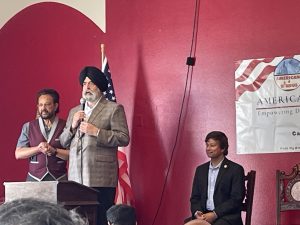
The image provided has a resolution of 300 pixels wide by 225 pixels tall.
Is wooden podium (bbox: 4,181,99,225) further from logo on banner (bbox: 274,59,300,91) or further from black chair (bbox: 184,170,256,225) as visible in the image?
logo on banner (bbox: 274,59,300,91)

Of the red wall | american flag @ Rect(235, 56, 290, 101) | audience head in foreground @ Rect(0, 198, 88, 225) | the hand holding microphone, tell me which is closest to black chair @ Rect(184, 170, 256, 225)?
the red wall

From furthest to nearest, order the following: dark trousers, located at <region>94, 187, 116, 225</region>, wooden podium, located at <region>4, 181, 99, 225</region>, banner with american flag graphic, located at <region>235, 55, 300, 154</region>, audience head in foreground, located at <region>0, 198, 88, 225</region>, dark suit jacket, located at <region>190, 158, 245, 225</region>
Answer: banner with american flag graphic, located at <region>235, 55, 300, 154</region>
dark suit jacket, located at <region>190, 158, 245, 225</region>
dark trousers, located at <region>94, 187, 116, 225</region>
wooden podium, located at <region>4, 181, 99, 225</region>
audience head in foreground, located at <region>0, 198, 88, 225</region>

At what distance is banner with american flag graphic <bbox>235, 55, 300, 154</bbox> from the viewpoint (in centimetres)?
436

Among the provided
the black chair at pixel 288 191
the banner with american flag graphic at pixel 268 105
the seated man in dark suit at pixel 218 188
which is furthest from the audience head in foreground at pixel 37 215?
the banner with american flag graphic at pixel 268 105

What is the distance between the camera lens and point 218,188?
4.09 metres

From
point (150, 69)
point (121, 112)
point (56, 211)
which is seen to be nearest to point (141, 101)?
point (150, 69)

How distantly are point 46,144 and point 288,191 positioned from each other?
5.71 feet

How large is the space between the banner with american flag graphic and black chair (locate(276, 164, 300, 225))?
8.7 inches

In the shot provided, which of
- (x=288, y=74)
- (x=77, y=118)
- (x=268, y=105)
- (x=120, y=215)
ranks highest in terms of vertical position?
(x=288, y=74)

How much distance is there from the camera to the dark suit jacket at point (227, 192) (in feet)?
13.1

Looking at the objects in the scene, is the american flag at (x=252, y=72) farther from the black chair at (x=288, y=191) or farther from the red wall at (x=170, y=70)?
the black chair at (x=288, y=191)

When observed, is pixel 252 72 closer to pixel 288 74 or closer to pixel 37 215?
pixel 288 74

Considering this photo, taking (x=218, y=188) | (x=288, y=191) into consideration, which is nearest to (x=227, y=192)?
(x=218, y=188)

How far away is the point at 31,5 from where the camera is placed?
5742mm
